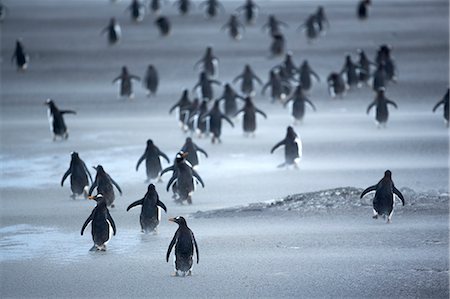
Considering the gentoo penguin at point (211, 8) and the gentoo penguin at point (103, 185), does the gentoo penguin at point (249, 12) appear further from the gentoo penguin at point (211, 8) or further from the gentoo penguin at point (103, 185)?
the gentoo penguin at point (103, 185)

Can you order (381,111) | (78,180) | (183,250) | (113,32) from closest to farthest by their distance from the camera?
(183,250)
(78,180)
(381,111)
(113,32)

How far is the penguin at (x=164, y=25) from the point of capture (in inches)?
909

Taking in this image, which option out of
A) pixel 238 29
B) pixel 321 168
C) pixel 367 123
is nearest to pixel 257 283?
pixel 321 168

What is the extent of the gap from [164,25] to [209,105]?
18.6 feet

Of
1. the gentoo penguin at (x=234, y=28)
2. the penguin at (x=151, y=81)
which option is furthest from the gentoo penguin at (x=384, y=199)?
the gentoo penguin at (x=234, y=28)

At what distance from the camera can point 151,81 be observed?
18.9 m

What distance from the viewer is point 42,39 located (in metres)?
23.4

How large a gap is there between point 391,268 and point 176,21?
17.1 metres

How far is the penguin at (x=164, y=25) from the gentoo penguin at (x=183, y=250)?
Result: 1525cm

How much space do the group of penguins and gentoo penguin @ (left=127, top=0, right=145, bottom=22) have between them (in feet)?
0.08

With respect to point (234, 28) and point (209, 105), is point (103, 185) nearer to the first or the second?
point (209, 105)

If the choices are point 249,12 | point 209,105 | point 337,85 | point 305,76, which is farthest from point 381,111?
point 249,12

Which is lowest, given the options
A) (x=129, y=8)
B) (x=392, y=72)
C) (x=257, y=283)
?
(x=257, y=283)

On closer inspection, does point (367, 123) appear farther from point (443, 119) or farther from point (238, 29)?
point (238, 29)
